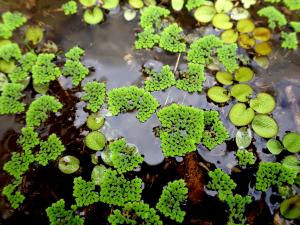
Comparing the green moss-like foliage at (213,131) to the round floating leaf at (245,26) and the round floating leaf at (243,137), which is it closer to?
the round floating leaf at (243,137)

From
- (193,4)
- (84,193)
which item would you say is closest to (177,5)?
(193,4)

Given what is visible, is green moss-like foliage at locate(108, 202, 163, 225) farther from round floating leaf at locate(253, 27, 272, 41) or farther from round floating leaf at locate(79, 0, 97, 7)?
round floating leaf at locate(79, 0, 97, 7)

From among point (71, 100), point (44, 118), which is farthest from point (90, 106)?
point (44, 118)

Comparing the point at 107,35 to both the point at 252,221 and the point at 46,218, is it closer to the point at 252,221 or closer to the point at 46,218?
the point at 46,218

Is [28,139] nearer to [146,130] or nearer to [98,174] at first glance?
[98,174]

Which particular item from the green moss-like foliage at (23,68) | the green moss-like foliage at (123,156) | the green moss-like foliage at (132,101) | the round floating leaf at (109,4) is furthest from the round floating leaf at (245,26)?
the green moss-like foliage at (23,68)

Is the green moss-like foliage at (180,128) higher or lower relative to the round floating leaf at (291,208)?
higher

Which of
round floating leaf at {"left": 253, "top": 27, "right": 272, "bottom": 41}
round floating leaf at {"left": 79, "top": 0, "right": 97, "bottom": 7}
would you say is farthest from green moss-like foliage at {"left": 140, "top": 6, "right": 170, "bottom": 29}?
round floating leaf at {"left": 253, "top": 27, "right": 272, "bottom": 41}
